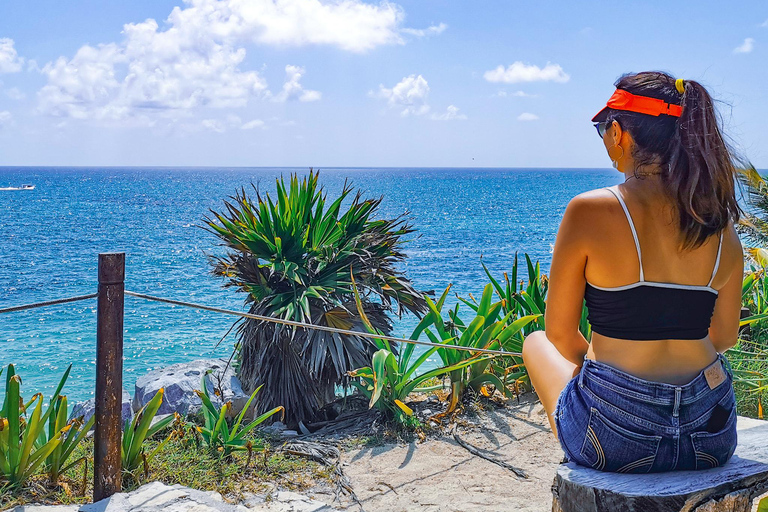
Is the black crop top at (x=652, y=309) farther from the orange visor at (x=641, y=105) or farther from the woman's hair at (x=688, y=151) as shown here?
the orange visor at (x=641, y=105)

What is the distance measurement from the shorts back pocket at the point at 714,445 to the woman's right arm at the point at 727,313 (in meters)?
0.32

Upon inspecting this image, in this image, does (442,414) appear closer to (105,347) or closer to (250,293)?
(250,293)

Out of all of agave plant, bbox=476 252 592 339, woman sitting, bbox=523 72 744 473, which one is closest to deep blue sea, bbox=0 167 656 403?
agave plant, bbox=476 252 592 339

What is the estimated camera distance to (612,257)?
1742 millimetres

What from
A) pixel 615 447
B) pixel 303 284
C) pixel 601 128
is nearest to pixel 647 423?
pixel 615 447

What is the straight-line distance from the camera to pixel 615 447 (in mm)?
1813

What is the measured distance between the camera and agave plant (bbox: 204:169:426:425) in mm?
5031

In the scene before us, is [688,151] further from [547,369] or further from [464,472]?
[464,472]

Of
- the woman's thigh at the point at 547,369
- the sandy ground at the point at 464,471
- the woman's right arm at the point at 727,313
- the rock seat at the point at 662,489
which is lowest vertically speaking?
the sandy ground at the point at 464,471

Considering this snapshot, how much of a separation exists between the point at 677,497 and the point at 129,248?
109ft

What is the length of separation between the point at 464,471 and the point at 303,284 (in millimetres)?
2077

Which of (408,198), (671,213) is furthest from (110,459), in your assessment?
(408,198)

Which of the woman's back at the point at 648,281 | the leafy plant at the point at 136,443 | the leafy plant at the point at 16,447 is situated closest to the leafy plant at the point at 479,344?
the leafy plant at the point at 136,443

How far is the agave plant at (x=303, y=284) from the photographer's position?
5031 mm
